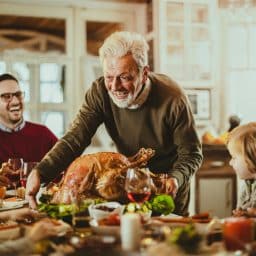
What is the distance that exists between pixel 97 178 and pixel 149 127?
628 millimetres

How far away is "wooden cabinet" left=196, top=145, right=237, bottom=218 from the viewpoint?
4953 millimetres

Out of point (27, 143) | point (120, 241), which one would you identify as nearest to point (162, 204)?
point (120, 241)

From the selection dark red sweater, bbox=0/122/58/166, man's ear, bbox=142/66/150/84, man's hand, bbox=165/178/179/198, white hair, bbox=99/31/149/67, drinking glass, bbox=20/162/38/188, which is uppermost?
white hair, bbox=99/31/149/67

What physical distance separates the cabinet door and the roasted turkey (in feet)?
9.13

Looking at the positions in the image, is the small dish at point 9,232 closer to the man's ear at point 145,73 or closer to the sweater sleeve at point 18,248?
the sweater sleeve at point 18,248

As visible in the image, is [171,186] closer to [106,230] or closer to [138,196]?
[138,196]

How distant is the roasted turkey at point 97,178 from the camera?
7.24 ft

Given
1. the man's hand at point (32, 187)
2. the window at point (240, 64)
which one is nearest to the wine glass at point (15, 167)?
the man's hand at point (32, 187)

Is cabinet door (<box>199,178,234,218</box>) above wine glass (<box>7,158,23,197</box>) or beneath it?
beneath

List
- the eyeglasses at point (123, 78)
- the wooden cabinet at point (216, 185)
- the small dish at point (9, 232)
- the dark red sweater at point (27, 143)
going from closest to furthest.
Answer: the small dish at point (9, 232)
the eyeglasses at point (123, 78)
the dark red sweater at point (27, 143)
the wooden cabinet at point (216, 185)

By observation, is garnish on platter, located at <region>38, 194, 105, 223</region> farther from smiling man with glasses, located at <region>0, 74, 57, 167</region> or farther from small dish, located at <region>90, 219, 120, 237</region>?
smiling man with glasses, located at <region>0, 74, 57, 167</region>

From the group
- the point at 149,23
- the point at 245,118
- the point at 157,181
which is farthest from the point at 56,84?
the point at 157,181

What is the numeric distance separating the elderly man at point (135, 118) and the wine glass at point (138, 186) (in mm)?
564

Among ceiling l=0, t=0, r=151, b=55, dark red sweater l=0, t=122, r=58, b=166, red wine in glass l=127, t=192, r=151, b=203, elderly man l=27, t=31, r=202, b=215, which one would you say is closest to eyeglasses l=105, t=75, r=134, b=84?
elderly man l=27, t=31, r=202, b=215
